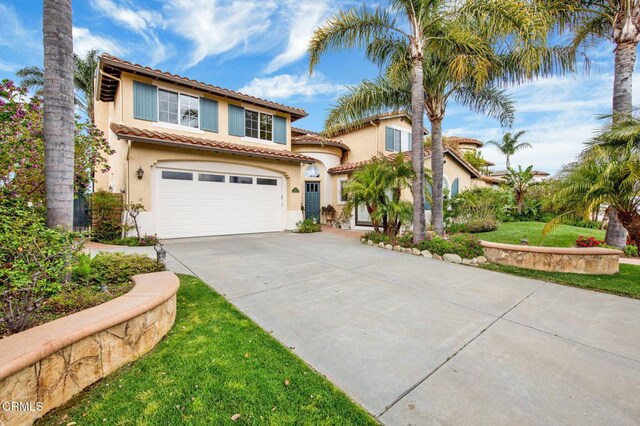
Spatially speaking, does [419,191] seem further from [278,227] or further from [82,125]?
[82,125]

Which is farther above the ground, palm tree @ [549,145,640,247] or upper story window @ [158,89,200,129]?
upper story window @ [158,89,200,129]

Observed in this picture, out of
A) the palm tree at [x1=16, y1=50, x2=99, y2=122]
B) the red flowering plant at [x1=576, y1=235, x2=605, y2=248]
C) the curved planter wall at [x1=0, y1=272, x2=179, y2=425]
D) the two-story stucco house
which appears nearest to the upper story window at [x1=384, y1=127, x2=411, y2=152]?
the two-story stucco house

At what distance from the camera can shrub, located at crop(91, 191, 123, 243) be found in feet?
29.2

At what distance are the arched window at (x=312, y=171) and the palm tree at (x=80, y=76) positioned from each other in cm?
1491

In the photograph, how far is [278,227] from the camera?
13.2m

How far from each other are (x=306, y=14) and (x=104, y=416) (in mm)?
12363

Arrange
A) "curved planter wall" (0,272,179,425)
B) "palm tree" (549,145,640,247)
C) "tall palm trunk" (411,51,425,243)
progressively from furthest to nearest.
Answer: "tall palm trunk" (411,51,425,243) → "palm tree" (549,145,640,247) → "curved planter wall" (0,272,179,425)

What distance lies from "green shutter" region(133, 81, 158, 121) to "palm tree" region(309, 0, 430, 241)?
241 inches

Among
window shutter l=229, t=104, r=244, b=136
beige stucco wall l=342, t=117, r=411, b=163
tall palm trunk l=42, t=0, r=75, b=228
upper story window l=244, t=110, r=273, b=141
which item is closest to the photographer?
tall palm trunk l=42, t=0, r=75, b=228

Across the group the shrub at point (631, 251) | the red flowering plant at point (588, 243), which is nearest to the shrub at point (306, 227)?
the red flowering plant at point (588, 243)

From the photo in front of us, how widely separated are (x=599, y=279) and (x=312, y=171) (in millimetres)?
12899

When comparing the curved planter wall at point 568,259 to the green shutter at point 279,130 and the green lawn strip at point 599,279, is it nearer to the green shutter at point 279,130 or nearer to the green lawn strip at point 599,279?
the green lawn strip at point 599,279

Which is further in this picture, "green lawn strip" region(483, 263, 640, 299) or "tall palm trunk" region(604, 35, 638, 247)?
"tall palm trunk" region(604, 35, 638, 247)

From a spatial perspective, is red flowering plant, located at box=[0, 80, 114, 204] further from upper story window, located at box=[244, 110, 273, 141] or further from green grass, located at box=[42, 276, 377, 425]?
upper story window, located at box=[244, 110, 273, 141]
